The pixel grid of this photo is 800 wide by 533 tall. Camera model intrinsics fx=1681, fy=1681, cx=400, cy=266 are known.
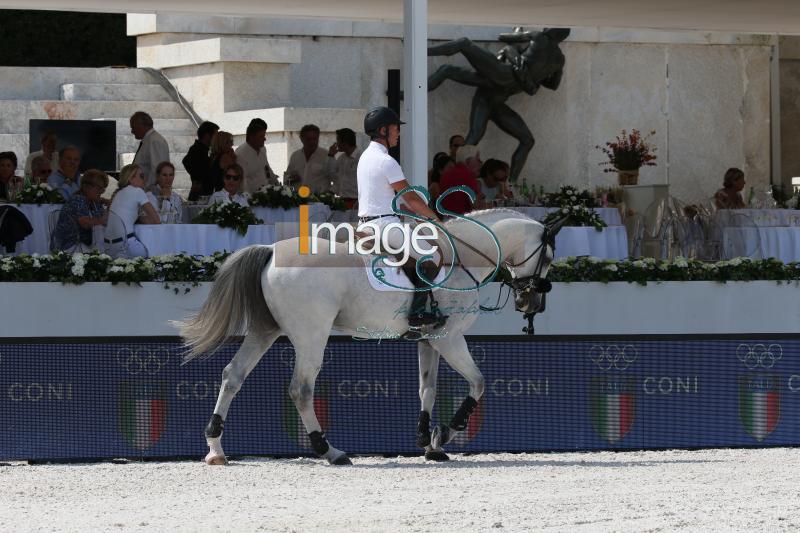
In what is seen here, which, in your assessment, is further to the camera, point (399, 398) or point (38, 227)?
point (38, 227)

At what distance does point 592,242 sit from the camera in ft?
48.3

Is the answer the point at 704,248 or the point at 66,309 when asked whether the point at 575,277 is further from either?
the point at 66,309

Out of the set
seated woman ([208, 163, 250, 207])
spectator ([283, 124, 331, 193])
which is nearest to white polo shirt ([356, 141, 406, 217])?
seated woman ([208, 163, 250, 207])

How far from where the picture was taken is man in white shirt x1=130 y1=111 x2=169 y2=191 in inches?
626

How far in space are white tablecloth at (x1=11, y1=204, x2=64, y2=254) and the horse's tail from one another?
429 cm

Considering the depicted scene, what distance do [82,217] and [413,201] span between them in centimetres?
447

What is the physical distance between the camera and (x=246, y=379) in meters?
11.1

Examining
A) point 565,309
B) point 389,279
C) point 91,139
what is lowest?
point 565,309

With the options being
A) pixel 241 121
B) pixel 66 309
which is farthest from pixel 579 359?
pixel 241 121

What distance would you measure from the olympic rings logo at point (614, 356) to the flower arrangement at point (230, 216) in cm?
377

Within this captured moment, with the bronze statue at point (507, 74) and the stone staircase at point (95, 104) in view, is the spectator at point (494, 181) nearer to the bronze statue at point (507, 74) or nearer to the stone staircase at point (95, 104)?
the stone staircase at point (95, 104)

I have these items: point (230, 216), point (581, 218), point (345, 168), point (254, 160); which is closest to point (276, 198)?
point (230, 216)

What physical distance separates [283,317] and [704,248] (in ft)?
22.2

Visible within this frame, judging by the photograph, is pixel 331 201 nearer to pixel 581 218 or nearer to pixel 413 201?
pixel 581 218
